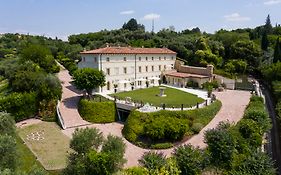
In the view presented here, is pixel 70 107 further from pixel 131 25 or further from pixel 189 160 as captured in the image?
pixel 131 25

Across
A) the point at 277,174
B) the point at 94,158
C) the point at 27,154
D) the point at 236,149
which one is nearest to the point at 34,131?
the point at 27,154

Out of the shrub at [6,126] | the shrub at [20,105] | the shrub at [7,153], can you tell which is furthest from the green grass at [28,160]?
the shrub at [20,105]

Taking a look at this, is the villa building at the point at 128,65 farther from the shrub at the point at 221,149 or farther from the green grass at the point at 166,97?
the shrub at the point at 221,149

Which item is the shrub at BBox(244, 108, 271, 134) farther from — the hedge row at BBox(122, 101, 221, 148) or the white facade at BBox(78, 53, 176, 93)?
the white facade at BBox(78, 53, 176, 93)

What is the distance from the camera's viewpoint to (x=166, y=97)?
3953cm

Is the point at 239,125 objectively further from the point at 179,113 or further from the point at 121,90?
the point at 121,90

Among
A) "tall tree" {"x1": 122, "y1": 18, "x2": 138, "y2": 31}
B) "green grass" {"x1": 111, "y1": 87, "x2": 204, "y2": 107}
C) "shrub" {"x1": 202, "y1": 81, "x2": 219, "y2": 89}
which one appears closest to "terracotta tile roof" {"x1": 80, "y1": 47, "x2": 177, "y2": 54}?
"green grass" {"x1": 111, "y1": 87, "x2": 204, "y2": 107}

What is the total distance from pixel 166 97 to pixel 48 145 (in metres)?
16.9

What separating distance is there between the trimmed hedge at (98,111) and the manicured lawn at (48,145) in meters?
3.89

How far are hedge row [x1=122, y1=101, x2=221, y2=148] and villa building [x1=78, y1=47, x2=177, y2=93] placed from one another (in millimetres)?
12806

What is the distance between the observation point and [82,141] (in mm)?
21125

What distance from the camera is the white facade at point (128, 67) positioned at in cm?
4372

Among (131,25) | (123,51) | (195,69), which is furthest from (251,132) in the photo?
(131,25)

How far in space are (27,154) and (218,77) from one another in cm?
3408
